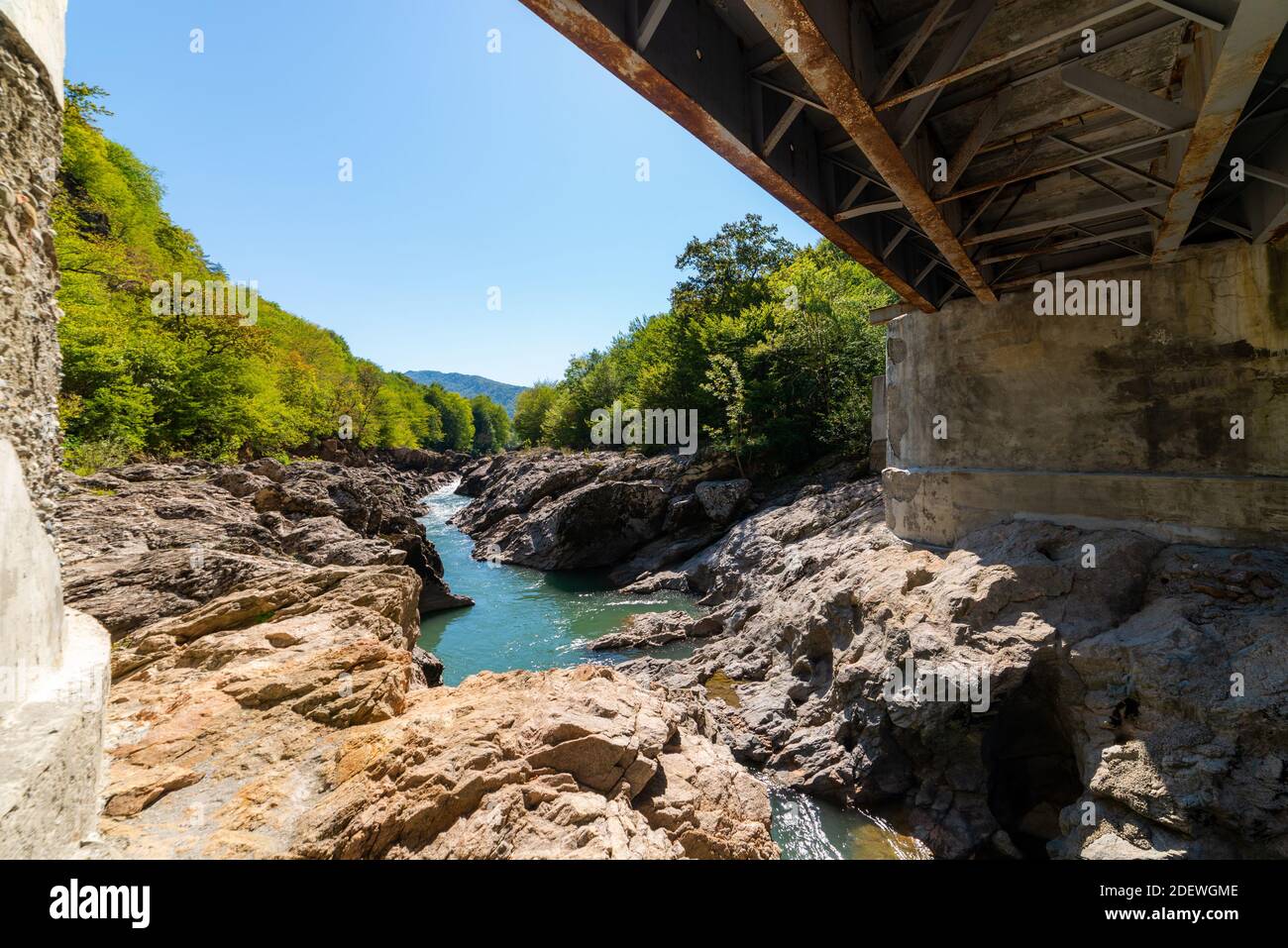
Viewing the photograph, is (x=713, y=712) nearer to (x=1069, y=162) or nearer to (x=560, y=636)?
(x=560, y=636)

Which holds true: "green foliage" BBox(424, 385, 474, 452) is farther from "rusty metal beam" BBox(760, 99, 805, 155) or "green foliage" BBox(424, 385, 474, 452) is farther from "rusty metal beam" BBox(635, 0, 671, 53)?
"rusty metal beam" BBox(635, 0, 671, 53)

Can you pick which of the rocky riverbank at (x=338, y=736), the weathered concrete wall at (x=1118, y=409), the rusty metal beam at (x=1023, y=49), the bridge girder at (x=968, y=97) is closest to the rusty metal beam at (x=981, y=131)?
the bridge girder at (x=968, y=97)

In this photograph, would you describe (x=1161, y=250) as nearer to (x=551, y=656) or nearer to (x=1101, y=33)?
(x=1101, y=33)

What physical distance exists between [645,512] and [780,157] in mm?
19592

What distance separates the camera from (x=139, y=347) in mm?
19031

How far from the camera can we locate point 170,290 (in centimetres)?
2284

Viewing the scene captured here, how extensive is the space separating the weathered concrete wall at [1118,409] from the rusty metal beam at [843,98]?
3.79m

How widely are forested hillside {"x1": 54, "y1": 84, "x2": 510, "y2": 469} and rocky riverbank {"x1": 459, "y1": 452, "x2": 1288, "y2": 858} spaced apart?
725 inches

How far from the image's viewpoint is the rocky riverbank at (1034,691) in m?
5.12

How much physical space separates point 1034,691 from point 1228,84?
6682 mm

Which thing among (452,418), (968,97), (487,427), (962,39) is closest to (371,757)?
(962,39)

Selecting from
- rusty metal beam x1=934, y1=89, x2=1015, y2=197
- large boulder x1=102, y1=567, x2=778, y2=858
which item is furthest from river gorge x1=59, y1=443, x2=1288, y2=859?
rusty metal beam x1=934, y1=89, x2=1015, y2=197
